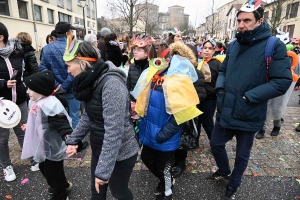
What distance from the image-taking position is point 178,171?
3.02 meters

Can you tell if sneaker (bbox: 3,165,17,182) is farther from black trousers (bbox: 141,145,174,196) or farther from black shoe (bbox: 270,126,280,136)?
black shoe (bbox: 270,126,280,136)

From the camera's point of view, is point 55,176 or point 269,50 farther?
point 55,176

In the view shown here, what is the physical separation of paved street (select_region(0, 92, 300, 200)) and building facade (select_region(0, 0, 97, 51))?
10.0m

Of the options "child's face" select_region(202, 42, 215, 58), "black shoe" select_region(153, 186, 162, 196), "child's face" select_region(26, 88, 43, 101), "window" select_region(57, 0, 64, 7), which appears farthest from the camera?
"window" select_region(57, 0, 64, 7)

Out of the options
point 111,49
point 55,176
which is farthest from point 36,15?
point 55,176

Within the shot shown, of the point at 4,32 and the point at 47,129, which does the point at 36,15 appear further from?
the point at 47,129

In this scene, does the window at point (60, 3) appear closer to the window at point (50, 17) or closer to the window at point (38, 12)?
the window at point (50, 17)

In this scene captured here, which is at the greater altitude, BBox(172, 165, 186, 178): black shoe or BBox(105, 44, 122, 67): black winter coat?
BBox(105, 44, 122, 67): black winter coat

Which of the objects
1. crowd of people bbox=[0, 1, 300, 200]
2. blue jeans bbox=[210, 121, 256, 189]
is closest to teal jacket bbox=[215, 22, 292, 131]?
crowd of people bbox=[0, 1, 300, 200]

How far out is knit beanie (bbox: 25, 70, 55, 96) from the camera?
2.10 meters

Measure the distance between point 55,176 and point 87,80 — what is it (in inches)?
53.3

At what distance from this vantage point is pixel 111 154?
1.55 m

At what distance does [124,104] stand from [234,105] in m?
1.26

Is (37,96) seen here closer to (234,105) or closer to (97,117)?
(97,117)
